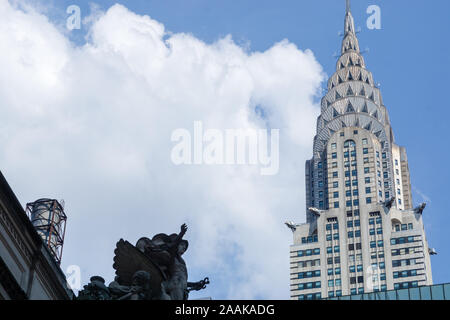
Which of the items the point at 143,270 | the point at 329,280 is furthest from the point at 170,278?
the point at 329,280

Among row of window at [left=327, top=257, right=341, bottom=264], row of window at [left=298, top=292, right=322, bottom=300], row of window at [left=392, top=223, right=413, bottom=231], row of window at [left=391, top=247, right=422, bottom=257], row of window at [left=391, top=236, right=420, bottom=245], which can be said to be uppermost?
row of window at [left=392, top=223, right=413, bottom=231]

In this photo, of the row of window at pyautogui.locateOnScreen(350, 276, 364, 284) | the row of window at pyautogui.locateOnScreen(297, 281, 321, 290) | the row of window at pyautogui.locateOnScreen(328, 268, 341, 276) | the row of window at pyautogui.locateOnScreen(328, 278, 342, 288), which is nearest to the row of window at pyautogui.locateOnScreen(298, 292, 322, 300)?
the row of window at pyautogui.locateOnScreen(297, 281, 321, 290)

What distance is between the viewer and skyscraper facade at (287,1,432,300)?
6713 inches

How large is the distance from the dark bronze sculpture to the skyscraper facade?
5012 inches

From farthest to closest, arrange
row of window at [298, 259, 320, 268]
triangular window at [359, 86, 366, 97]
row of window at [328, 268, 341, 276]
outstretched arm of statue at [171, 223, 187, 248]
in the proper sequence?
triangular window at [359, 86, 366, 97]
row of window at [298, 259, 320, 268]
row of window at [328, 268, 341, 276]
outstretched arm of statue at [171, 223, 187, 248]

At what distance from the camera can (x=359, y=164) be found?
18300cm

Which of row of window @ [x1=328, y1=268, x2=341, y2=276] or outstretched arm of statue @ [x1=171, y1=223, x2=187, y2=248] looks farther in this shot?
row of window @ [x1=328, y1=268, x2=341, y2=276]

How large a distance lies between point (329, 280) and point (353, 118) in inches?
1326

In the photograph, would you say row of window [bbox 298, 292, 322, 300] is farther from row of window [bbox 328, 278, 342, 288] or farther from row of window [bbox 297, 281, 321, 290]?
row of window [bbox 328, 278, 342, 288]
